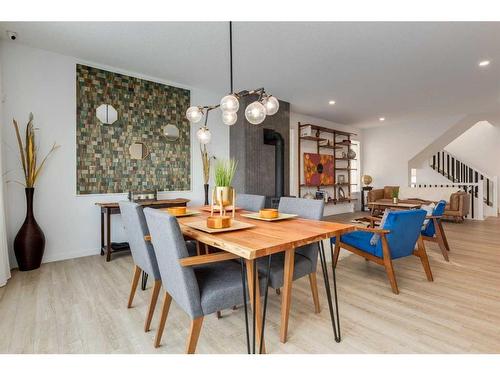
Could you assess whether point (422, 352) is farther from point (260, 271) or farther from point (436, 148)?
point (436, 148)

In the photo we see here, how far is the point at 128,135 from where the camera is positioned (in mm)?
3795

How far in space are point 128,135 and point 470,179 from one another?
28.1ft

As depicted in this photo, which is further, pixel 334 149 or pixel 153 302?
pixel 334 149

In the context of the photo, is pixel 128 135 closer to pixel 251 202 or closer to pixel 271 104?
pixel 251 202

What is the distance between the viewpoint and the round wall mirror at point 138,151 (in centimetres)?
383

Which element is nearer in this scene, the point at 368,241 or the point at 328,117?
the point at 368,241

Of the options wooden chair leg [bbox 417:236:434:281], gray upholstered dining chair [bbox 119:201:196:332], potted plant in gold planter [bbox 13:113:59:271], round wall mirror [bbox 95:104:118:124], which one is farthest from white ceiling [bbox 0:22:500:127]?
wooden chair leg [bbox 417:236:434:281]

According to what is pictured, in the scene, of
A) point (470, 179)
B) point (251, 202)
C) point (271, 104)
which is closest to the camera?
point (271, 104)

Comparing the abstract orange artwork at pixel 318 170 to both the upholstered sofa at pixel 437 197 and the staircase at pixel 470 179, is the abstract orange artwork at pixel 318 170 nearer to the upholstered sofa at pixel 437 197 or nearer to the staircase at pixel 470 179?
the upholstered sofa at pixel 437 197

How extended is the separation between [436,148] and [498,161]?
73.3 inches

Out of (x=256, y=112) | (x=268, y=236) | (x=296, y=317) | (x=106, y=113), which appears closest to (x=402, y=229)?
(x=296, y=317)

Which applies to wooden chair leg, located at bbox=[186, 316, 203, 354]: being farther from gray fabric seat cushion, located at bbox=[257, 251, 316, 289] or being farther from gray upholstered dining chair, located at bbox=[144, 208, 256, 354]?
gray fabric seat cushion, located at bbox=[257, 251, 316, 289]
